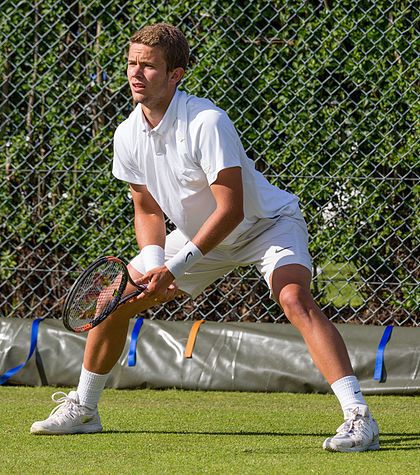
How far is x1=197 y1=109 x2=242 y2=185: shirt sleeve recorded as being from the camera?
3.52 m

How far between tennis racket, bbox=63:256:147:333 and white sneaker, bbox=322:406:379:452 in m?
0.82

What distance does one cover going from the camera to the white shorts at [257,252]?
3.74m

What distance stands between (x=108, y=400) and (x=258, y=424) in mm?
923

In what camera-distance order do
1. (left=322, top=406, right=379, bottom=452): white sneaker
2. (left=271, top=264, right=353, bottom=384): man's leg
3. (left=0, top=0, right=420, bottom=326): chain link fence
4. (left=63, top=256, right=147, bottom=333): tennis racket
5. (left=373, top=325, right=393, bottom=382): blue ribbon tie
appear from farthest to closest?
(left=0, top=0, right=420, bottom=326): chain link fence → (left=373, top=325, right=393, bottom=382): blue ribbon tie → (left=63, top=256, right=147, bottom=333): tennis racket → (left=271, top=264, right=353, bottom=384): man's leg → (left=322, top=406, right=379, bottom=452): white sneaker

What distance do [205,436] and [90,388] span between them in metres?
0.47

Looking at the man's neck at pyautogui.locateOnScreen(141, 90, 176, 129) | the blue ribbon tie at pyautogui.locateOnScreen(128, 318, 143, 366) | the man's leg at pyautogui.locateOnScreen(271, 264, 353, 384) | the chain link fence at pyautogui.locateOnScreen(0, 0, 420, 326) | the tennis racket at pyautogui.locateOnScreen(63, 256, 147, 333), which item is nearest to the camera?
the man's leg at pyautogui.locateOnScreen(271, 264, 353, 384)

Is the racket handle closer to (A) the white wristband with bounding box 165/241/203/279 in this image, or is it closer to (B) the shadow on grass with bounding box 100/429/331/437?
(A) the white wristband with bounding box 165/241/203/279

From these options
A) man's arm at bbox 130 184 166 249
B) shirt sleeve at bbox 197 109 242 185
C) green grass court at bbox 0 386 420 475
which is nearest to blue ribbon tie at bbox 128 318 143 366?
green grass court at bbox 0 386 420 475

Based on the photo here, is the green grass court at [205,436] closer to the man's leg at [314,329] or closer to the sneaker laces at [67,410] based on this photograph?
the sneaker laces at [67,410]

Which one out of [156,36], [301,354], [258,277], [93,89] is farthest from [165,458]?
[93,89]

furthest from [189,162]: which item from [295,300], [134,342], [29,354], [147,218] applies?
[29,354]

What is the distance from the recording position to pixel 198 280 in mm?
3990

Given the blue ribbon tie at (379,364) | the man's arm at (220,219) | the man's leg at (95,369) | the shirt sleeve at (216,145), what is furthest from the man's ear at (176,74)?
the blue ribbon tie at (379,364)

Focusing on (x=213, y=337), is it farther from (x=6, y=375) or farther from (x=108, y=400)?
(x=6, y=375)
